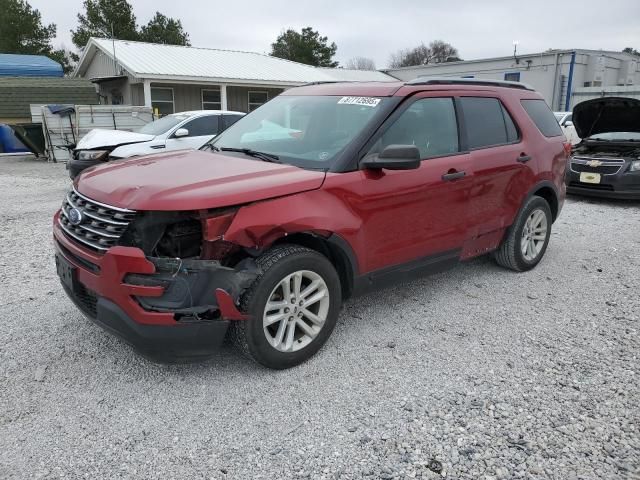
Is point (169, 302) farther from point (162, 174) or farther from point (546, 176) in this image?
point (546, 176)

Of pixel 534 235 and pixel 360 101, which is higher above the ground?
pixel 360 101

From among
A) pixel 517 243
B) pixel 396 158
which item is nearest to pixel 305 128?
pixel 396 158

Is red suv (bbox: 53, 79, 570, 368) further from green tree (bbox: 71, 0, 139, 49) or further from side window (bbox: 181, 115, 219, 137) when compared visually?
green tree (bbox: 71, 0, 139, 49)

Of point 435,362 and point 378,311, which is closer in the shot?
point 435,362

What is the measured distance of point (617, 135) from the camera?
9.38 m

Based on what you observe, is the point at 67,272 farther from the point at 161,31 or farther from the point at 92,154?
the point at 161,31

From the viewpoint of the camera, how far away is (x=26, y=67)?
22281 millimetres

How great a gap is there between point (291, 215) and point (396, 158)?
831 mm

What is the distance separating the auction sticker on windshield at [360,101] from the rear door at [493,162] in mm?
944

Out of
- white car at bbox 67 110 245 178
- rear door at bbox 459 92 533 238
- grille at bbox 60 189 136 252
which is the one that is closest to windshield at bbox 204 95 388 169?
rear door at bbox 459 92 533 238

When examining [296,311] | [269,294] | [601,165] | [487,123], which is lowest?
[296,311]

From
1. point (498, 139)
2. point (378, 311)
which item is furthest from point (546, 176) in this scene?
point (378, 311)

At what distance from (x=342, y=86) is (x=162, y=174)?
1.79 meters

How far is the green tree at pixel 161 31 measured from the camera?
3656cm
